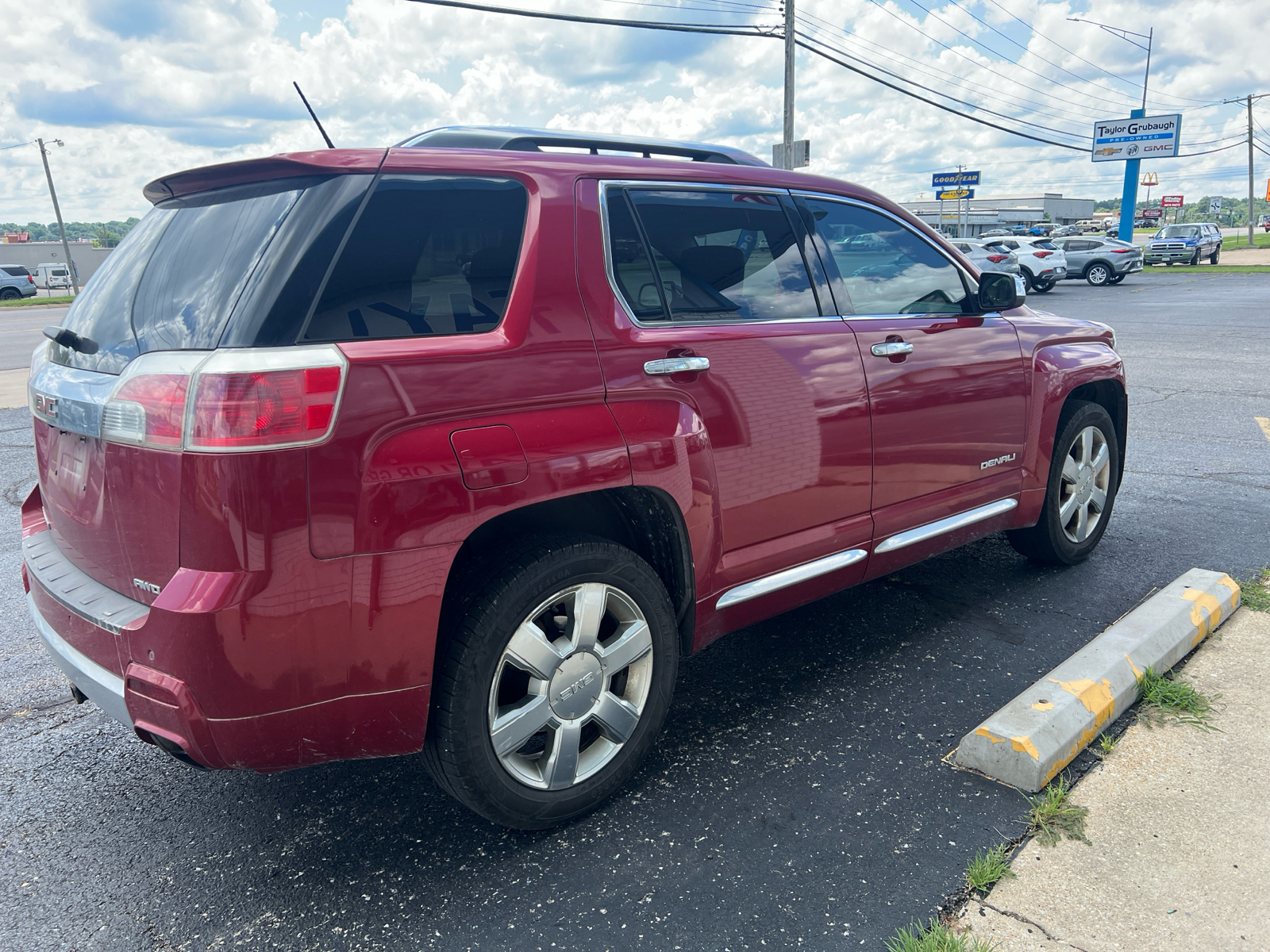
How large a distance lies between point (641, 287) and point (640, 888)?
5.33 ft

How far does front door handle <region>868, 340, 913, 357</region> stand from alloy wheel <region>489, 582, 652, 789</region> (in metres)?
1.35

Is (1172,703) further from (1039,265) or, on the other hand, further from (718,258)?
(1039,265)

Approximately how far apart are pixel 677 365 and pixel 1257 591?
307 centimetres

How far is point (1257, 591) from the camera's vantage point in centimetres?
407

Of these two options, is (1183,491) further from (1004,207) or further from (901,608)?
(1004,207)

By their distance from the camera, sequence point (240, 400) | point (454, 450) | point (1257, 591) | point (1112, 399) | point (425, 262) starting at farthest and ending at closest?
point (1112, 399) → point (1257, 591) → point (425, 262) → point (454, 450) → point (240, 400)

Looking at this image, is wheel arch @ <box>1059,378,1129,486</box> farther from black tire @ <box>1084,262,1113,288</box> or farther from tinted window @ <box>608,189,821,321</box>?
black tire @ <box>1084,262,1113,288</box>

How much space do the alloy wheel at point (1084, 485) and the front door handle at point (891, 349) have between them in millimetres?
1390

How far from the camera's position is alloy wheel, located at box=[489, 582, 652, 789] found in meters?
2.40

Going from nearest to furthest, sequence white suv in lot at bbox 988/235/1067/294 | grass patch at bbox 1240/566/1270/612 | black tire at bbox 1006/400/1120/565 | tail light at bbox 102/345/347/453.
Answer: tail light at bbox 102/345/347/453
grass patch at bbox 1240/566/1270/612
black tire at bbox 1006/400/1120/565
white suv in lot at bbox 988/235/1067/294

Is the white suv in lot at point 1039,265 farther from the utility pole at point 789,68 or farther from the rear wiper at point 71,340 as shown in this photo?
the rear wiper at point 71,340

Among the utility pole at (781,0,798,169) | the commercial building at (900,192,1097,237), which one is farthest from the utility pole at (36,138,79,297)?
the commercial building at (900,192,1097,237)

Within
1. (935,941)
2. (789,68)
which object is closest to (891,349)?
(935,941)

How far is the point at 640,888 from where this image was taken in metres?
2.33
